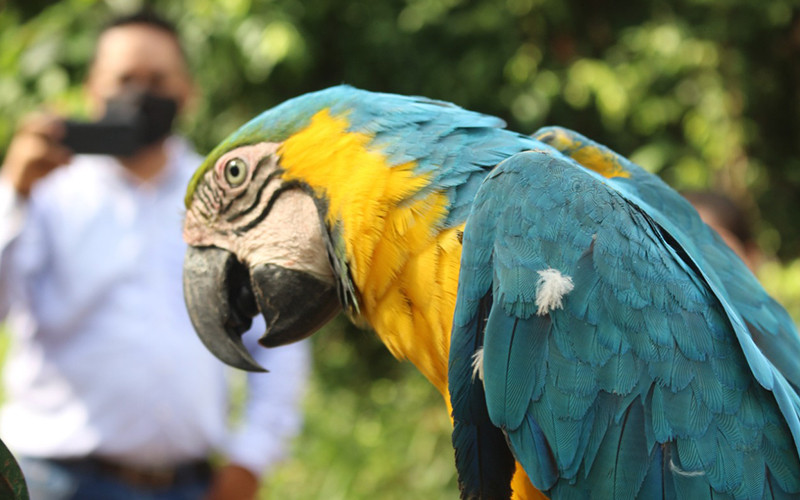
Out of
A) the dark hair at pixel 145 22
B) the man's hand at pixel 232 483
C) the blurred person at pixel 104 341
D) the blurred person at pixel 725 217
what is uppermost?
the dark hair at pixel 145 22

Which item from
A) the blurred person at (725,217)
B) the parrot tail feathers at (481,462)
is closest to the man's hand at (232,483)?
the parrot tail feathers at (481,462)

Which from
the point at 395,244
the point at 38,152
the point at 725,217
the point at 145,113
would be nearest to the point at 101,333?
the point at 38,152

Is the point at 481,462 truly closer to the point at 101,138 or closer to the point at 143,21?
the point at 101,138

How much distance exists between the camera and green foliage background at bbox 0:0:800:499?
354 cm

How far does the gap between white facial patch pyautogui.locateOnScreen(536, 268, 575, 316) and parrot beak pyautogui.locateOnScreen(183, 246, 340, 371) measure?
1.07 feet

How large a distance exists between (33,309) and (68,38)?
224cm

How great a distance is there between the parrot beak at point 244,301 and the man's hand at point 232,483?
93 centimetres

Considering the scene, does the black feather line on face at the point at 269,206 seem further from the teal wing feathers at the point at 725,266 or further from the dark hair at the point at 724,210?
the dark hair at the point at 724,210

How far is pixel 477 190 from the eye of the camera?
3.43ft

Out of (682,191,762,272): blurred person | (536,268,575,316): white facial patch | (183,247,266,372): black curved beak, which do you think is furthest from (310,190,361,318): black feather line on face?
(682,191,762,272): blurred person

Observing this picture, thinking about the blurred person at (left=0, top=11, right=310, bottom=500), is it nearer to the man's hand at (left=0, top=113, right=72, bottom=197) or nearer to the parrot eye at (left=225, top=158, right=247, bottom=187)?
the man's hand at (left=0, top=113, right=72, bottom=197)

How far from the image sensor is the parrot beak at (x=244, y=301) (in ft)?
3.76

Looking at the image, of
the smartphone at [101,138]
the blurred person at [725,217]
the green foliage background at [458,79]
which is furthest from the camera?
the green foliage background at [458,79]

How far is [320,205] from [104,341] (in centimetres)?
98
